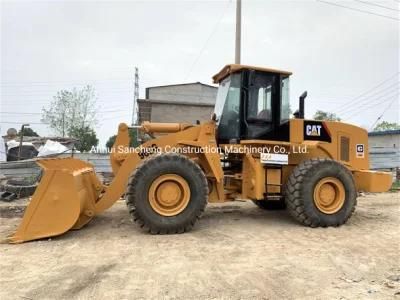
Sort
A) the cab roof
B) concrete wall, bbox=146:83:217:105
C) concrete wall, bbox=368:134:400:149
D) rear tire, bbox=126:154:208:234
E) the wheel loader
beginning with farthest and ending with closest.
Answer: concrete wall, bbox=146:83:217:105
concrete wall, bbox=368:134:400:149
the cab roof
the wheel loader
rear tire, bbox=126:154:208:234

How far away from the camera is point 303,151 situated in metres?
7.88

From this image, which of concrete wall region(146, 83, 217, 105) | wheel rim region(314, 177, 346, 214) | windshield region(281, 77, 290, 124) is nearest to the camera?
wheel rim region(314, 177, 346, 214)

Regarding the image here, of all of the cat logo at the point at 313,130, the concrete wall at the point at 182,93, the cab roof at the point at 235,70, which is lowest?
the cat logo at the point at 313,130

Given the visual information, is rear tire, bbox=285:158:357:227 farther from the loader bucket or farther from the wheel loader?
the loader bucket

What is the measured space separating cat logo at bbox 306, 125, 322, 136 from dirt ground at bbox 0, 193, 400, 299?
5.81 ft

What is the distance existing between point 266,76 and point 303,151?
1545 millimetres

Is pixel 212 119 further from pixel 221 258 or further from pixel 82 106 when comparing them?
pixel 82 106

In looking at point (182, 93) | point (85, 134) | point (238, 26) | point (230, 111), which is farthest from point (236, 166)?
point (182, 93)

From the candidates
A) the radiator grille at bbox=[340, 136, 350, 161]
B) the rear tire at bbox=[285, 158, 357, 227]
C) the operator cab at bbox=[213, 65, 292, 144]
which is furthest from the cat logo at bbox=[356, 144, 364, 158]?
the operator cab at bbox=[213, 65, 292, 144]

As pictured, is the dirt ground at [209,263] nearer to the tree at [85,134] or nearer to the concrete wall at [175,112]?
the concrete wall at [175,112]

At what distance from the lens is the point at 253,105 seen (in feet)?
25.0

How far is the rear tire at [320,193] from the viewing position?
723 cm

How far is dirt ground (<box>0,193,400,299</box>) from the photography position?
13.8 ft

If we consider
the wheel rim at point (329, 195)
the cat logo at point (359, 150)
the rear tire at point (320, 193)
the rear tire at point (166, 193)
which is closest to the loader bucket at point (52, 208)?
the rear tire at point (166, 193)
